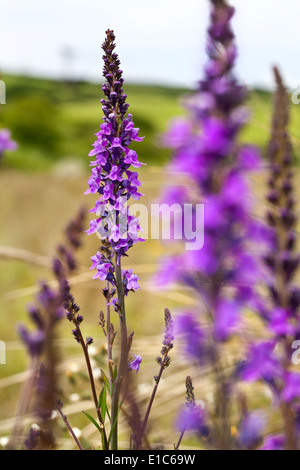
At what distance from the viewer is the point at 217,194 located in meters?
0.65

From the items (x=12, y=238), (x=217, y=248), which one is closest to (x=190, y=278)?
(x=217, y=248)

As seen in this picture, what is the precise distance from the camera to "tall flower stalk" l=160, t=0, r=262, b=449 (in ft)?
2.09

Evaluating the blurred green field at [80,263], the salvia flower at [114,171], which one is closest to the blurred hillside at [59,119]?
the blurred green field at [80,263]

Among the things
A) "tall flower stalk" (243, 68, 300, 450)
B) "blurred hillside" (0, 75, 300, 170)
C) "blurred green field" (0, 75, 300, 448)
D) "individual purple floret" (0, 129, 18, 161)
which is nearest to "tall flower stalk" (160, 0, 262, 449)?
"blurred green field" (0, 75, 300, 448)

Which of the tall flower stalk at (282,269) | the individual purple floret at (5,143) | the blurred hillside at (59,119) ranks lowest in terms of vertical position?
the tall flower stalk at (282,269)

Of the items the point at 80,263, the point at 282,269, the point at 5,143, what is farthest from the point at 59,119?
the point at 282,269

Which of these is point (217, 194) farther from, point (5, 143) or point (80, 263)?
point (80, 263)

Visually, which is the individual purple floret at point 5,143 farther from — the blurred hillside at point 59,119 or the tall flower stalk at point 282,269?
the blurred hillside at point 59,119

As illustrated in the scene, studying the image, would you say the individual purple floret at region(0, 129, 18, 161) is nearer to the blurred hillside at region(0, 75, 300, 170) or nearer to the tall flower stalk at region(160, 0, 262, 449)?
the tall flower stalk at region(160, 0, 262, 449)

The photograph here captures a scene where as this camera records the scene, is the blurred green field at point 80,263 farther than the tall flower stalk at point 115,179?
Yes

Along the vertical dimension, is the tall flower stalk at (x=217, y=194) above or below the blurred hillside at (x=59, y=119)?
below

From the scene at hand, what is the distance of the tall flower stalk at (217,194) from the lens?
2.09 ft

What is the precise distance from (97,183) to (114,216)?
5 cm
